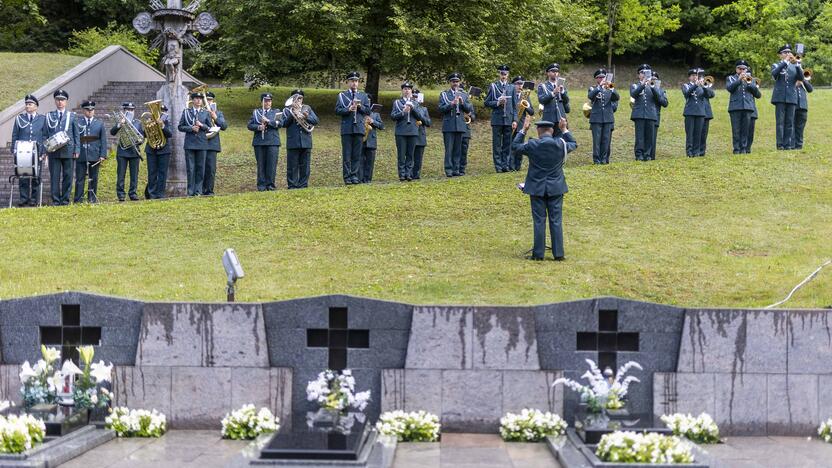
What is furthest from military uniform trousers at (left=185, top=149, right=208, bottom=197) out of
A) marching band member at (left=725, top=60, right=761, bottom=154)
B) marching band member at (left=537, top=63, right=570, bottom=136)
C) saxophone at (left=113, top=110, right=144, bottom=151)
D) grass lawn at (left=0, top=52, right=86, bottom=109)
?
marching band member at (left=725, top=60, right=761, bottom=154)

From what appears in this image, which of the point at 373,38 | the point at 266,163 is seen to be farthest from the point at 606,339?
the point at 373,38

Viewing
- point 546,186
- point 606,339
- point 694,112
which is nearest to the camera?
point 606,339

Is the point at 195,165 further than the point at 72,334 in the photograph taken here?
Yes

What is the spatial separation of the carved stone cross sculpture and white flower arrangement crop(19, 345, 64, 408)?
12929 mm

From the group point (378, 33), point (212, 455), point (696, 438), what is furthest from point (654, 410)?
point (378, 33)

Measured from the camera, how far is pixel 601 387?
1017cm

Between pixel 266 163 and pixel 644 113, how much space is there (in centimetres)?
754

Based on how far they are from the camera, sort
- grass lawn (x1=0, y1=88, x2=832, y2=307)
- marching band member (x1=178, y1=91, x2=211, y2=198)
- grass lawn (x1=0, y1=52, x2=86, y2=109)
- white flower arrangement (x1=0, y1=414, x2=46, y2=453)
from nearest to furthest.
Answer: white flower arrangement (x1=0, y1=414, x2=46, y2=453), grass lawn (x1=0, y1=88, x2=832, y2=307), marching band member (x1=178, y1=91, x2=211, y2=198), grass lawn (x1=0, y1=52, x2=86, y2=109)

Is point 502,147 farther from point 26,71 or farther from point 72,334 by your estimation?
point 26,71

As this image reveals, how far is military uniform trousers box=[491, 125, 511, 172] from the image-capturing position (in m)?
23.0

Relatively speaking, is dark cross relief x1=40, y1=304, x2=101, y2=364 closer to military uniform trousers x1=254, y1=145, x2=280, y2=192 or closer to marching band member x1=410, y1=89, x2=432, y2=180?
military uniform trousers x1=254, y1=145, x2=280, y2=192

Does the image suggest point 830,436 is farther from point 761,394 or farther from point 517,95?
point 517,95

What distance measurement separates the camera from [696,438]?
1016 cm

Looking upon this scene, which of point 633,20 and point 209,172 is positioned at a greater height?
point 633,20
